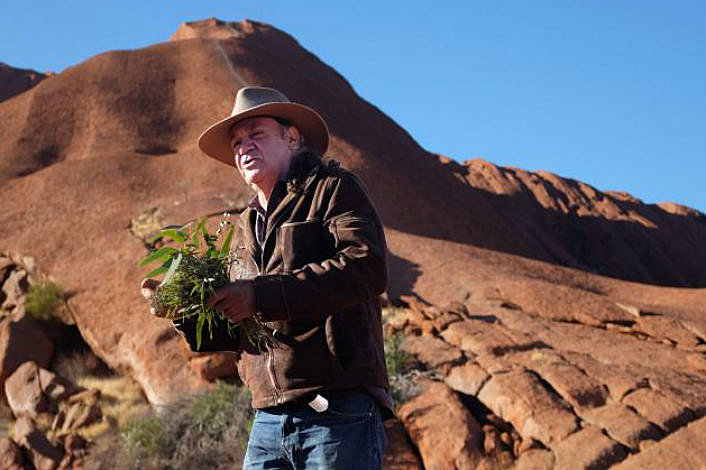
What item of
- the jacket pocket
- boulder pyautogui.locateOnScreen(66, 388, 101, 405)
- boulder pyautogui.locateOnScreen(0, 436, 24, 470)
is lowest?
boulder pyautogui.locateOnScreen(0, 436, 24, 470)

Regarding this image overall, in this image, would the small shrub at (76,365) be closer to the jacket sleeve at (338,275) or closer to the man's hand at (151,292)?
the man's hand at (151,292)

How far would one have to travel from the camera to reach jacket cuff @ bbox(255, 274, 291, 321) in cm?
272

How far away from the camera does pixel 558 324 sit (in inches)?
432

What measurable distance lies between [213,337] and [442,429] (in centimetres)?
533

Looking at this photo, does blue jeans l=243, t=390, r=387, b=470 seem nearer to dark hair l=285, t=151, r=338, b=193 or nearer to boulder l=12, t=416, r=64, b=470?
dark hair l=285, t=151, r=338, b=193

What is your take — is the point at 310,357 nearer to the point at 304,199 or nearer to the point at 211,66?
the point at 304,199

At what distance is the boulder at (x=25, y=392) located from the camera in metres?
10.3

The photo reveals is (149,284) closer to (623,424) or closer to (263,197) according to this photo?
(263,197)

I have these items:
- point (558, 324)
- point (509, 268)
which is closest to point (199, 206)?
point (509, 268)

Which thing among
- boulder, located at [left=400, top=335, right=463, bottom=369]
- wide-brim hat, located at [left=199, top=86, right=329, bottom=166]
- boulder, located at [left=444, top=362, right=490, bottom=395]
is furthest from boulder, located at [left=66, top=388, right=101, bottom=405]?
wide-brim hat, located at [left=199, top=86, right=329, bottom=166]

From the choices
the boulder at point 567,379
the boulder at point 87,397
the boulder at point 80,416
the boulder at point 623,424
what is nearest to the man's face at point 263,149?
the boulder at point 623,424

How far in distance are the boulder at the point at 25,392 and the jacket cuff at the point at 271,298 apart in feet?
28.2

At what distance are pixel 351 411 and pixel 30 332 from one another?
1006 centimetres

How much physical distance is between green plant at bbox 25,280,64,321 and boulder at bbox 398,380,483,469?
6143mm
